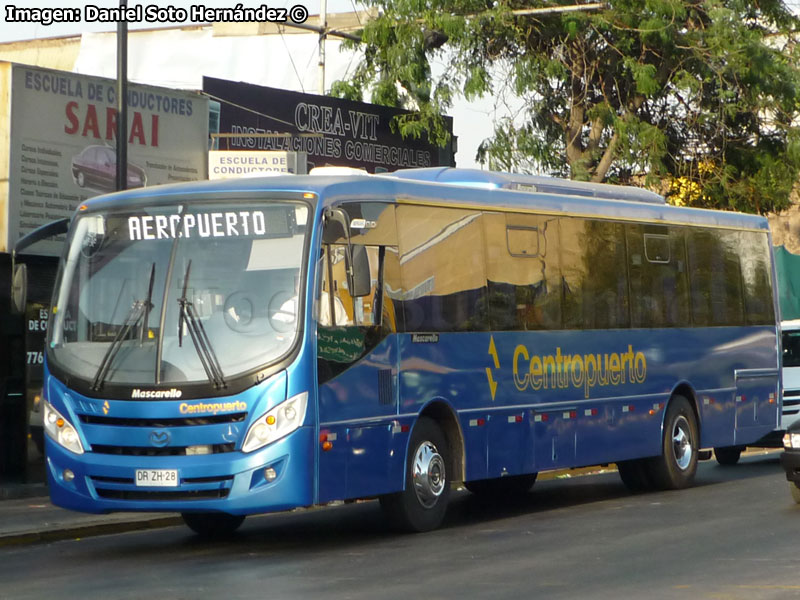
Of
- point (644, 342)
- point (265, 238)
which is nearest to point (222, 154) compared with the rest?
point (644, 342)

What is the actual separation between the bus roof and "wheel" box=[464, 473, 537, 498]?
126 inches

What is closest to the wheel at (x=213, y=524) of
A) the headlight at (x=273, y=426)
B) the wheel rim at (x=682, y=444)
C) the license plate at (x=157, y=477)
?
the license plate at (x=157, y=477)

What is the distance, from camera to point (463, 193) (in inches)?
535

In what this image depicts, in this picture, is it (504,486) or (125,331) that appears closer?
(125,331)

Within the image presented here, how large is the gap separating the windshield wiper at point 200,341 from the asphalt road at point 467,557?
4.66 feet

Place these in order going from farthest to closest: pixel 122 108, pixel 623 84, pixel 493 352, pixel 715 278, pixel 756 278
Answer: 1. pixel 623 84
2. pixel 756 278
3. pixel 715 278
4. pixel 122 108
5. pixel 493 352

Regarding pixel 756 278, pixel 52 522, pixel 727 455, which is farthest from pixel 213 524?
pixel 727 455

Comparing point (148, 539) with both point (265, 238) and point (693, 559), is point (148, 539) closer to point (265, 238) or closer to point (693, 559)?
point (265, 238)

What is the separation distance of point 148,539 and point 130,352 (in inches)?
94.5

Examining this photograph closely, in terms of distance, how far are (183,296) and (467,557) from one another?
301 cm

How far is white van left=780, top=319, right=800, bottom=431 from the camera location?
21984 mm

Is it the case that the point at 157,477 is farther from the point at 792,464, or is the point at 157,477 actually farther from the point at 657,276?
the point at 657,276

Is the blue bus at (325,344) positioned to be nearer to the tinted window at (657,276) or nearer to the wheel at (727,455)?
the tinted window at (657,276)

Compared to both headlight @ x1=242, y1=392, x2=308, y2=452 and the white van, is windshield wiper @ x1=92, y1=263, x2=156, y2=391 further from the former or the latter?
the white van
